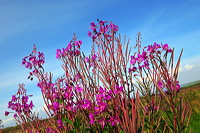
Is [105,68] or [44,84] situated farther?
[44,84]

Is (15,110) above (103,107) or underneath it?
above

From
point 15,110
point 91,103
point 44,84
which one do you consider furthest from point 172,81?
point 15,110

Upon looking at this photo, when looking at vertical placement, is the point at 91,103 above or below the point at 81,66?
below

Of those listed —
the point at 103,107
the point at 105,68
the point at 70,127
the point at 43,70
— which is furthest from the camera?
the point at 43,70

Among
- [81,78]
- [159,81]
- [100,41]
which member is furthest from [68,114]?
[159,81]

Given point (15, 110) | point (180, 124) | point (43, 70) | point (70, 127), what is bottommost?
point (180, 124)

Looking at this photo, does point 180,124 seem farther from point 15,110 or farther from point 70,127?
point 15,110

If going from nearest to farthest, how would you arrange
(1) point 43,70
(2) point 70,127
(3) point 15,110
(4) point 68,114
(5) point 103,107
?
(5) point 103,107
(4) point 68,114
(2) point 70,127
(1) point 43,70
(3) point 15,110

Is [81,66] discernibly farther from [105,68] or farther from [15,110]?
[15,110]

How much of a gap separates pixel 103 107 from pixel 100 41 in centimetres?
122

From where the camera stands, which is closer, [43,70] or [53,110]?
[53,110]

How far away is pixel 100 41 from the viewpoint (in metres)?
3.36

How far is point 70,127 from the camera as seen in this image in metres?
3.50

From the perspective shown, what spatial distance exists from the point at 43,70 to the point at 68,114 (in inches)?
39.9
